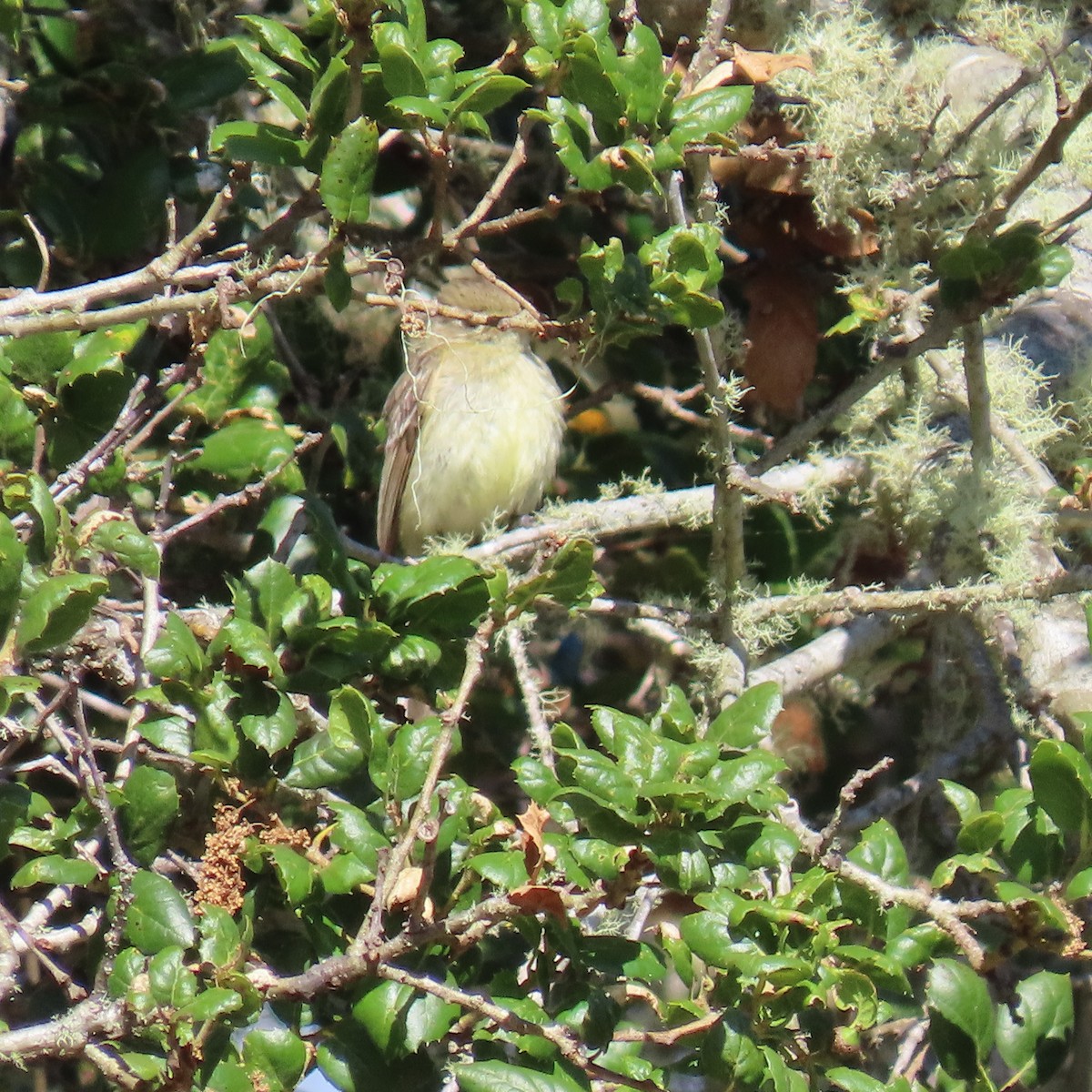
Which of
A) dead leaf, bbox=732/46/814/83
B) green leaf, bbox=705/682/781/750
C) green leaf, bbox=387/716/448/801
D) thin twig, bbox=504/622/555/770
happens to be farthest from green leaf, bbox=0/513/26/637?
dead leaf, bbox=732/46/814/83

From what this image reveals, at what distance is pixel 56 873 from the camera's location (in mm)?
2098

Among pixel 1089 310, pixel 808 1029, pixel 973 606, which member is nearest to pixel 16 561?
pixel 808 1029

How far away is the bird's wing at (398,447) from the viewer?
14.1 feet

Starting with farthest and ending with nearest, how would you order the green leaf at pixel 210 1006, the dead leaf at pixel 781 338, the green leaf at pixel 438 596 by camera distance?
the dead leaf at pixel 781 338 → the green leaf at pixel 438 596 → the green leaf at pixel 210 1006

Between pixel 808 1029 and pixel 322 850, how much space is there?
832 millimetres

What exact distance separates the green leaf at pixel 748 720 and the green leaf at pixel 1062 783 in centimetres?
40

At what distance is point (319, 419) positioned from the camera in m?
3.63

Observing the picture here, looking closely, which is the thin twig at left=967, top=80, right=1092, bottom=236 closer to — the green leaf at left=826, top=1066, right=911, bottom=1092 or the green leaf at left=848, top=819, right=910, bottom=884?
the green leaf at left=848, top=819, right=910, bottom=884

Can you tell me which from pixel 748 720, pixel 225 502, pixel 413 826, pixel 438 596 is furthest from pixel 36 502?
pixel 748 720

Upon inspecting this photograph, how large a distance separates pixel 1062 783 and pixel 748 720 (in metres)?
0.48

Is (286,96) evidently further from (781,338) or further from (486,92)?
(781,338)

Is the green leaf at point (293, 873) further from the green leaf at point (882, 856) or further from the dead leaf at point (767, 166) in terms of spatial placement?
the dead leaf at point (767, 166)

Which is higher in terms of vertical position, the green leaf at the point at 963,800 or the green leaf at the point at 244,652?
the green leaf at the point at 244,652

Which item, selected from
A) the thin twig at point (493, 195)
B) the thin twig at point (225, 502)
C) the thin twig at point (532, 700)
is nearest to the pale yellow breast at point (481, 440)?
the thin twig at point (532, 700)
